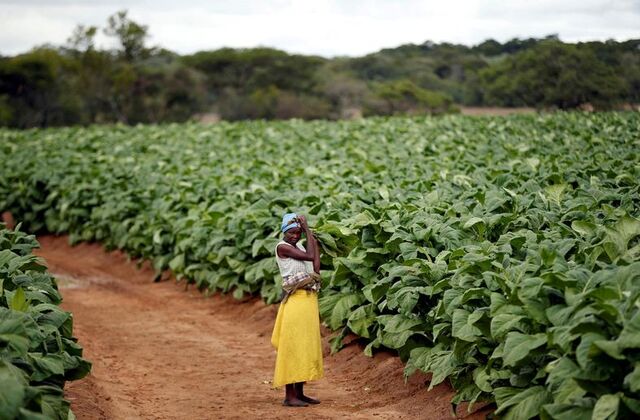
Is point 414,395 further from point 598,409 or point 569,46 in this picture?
point 569,46

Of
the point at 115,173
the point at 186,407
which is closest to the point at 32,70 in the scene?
the point at 115,173

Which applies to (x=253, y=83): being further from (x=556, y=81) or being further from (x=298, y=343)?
(x=298, y=343)

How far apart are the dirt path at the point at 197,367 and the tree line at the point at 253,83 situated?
89.0 ft

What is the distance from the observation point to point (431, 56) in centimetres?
7394

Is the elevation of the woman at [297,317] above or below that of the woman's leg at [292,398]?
above

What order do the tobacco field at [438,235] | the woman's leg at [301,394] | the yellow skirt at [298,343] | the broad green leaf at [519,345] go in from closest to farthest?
1. the tobacco field at [438,235]
2. the broad green leaf at [519,345]
3. the yellow skirt at [298,343]
4. the woman's leg at [301,394]

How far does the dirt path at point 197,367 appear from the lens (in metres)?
8.30

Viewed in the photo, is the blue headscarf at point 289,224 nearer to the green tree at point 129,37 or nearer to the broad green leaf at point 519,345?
the broad green leaf at point 519,345

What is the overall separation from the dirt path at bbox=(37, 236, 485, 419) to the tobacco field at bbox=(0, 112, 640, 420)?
317mm

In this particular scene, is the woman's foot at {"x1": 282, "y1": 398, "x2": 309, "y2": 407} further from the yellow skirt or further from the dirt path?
the yellow skirt

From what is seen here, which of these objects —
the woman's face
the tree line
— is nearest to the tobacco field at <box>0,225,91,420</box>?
the woman's face

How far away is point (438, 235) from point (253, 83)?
6018cm

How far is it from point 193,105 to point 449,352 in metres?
54.9

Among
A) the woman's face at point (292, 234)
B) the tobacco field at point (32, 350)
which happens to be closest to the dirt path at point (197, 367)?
the tobacco field at point (32, 350)
